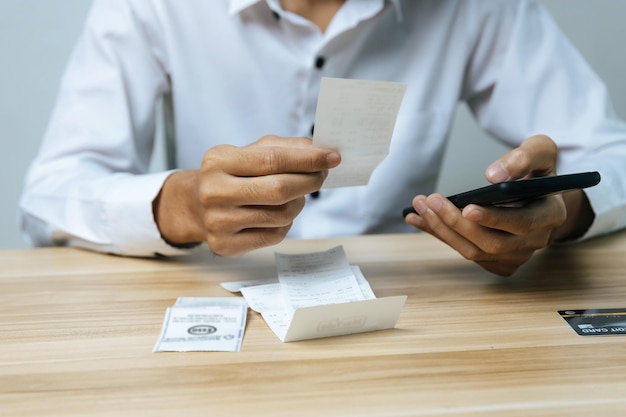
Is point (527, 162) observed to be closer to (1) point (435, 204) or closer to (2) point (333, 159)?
(1) point (435, 204)

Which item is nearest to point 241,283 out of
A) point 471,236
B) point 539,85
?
point 471,236

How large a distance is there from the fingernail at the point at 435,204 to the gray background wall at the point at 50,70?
3.89 ft

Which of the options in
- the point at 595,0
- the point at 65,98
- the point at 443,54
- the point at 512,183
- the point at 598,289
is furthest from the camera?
the point at 595,0

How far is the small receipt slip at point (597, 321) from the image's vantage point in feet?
Result: 2.25

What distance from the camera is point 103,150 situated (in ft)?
3.53

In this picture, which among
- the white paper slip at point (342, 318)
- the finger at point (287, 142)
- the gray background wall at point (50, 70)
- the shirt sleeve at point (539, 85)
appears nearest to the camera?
the white paper slip at point (342, 318)

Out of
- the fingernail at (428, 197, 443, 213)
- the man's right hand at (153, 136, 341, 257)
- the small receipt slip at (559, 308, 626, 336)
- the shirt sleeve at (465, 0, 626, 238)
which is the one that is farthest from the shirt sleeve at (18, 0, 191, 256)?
the shirt sleeve at (465, 0, 626, 238)

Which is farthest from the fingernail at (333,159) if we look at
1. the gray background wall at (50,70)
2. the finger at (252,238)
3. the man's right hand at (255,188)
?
the gray background wall at (50,70)

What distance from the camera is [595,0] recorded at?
184 cm

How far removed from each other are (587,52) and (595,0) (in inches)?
5.2

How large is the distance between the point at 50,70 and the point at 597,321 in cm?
147

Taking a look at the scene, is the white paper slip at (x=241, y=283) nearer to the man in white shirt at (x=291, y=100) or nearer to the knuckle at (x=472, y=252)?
the man in white shirt at (x=291, y=100)

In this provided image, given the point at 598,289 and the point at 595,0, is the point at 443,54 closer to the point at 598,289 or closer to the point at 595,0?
the point at 598,289

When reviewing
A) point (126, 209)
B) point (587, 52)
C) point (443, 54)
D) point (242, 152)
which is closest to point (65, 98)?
point (126, 209)
